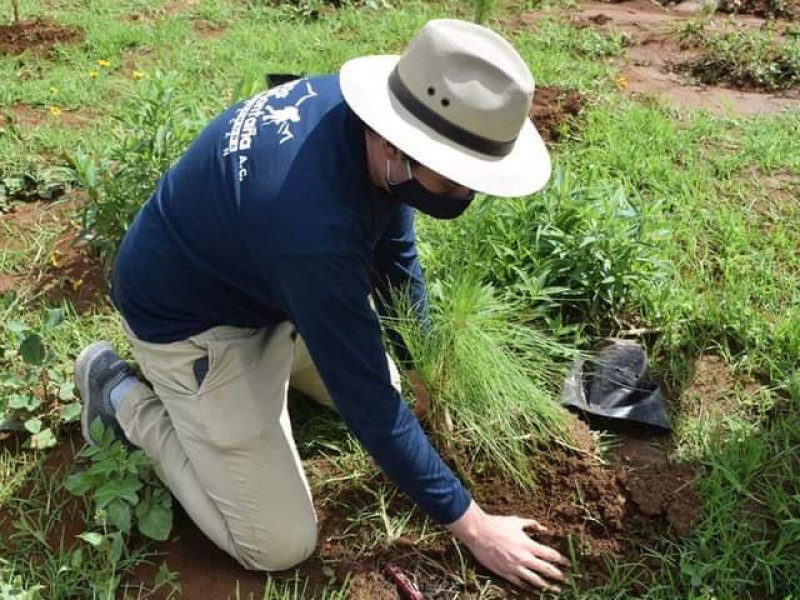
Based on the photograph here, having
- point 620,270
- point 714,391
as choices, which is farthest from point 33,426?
point 714,391

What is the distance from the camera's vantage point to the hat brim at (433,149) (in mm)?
1424

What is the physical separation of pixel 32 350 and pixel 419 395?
1.07 metres

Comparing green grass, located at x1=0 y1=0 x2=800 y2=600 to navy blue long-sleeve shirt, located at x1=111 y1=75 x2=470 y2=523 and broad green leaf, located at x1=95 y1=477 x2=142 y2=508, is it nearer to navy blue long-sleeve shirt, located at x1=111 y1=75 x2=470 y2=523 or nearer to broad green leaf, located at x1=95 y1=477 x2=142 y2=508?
broad green leaf, located at x1=95 y1=477 x2=142 y2=508

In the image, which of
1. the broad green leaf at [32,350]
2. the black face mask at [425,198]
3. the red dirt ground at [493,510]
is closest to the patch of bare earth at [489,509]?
the red dirt ground at [493,510]

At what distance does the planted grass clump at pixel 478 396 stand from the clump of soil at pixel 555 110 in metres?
1.64

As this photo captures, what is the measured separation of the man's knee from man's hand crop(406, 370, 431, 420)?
1.51 ft

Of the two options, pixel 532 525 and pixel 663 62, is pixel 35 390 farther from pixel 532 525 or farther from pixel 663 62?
pixel 663 62

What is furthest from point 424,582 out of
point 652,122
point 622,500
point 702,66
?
point 702,66

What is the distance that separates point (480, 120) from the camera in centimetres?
143

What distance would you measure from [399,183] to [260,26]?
3907 millimetres

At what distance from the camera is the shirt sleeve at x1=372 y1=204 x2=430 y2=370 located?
2123 mm

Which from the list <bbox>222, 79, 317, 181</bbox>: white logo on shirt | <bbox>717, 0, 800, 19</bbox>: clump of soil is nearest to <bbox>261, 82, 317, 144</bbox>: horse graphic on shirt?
<bbox>222, 79, 317, 181</bbox>: white logo on shirt

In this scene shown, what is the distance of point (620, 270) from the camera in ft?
8.27

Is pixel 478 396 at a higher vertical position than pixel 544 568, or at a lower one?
higher
